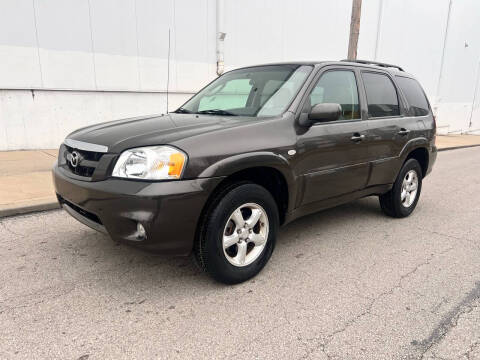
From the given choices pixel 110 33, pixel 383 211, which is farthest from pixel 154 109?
pixel 383 211

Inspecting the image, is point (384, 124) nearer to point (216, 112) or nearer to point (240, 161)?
point (216, 112)

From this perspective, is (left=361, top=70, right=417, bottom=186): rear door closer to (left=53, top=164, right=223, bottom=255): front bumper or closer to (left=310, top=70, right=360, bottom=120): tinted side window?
(left=310, top=70, right=360, bottom=120): tinted side window

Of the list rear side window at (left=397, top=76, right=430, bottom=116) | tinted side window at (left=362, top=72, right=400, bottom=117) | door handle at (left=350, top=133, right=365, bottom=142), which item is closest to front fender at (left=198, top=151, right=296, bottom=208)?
door handle at (left=350, top=133, right=365, bottom=142)

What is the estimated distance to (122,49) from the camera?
9.11 metres

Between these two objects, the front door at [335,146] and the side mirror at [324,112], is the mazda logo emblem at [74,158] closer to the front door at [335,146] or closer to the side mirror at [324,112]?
the front door at [335,146]

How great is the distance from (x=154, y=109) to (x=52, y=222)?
610 centimetres

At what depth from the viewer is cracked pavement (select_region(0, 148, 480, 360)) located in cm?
231

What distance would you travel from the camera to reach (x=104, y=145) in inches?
110

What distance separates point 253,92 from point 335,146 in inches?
37.6

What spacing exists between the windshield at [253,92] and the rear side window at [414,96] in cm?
182

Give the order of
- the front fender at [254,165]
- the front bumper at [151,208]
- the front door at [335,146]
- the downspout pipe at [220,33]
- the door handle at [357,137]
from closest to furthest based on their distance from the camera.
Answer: the front bumper at [151,208], the front fender at [254,165], the front door at [335,146], the door handle at [357,137], the downspout pipe at [220,33]

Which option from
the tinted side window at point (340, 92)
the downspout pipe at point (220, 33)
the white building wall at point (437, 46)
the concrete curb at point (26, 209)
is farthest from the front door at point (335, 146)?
the white building wall at point (437, 46)

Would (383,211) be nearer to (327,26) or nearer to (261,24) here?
(261,24)

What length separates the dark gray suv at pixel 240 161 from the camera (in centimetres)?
259
